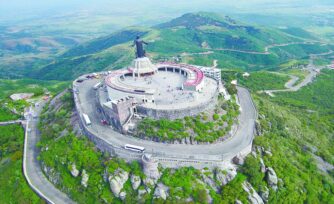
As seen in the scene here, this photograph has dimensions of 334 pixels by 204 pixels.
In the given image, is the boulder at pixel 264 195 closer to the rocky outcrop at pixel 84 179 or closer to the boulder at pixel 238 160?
the boulder at pixel 238 160

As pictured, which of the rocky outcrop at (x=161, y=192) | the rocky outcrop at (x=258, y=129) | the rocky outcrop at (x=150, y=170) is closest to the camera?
the rocky outcrop at (x=161, y=192)

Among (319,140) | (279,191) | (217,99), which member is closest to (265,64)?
(319,140)

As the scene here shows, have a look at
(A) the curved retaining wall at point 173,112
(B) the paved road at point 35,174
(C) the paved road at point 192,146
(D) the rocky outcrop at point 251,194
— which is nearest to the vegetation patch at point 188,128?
(A) the curved retaining wall at point 173,112

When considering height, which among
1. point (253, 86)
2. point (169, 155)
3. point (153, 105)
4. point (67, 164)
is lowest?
point (253, 86)

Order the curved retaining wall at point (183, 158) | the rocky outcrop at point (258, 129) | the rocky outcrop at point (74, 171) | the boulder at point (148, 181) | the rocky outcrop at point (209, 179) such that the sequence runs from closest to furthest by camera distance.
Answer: the rocky outcrop at point (209, 179)
the boulder at point (148, 181)
the curved retaining wall at point (183, 158)
the rocky outcrop at point (74, 171)
the rocky outcrop at point (258, 129)

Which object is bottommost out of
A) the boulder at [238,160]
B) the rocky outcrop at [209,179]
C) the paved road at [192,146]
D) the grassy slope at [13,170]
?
the grassy slope at [13,170]

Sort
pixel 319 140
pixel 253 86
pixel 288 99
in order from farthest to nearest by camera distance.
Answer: pixel 253 86
pixel 288 99
pixel 319 140

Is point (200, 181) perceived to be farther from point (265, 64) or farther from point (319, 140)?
point (265, 64)
